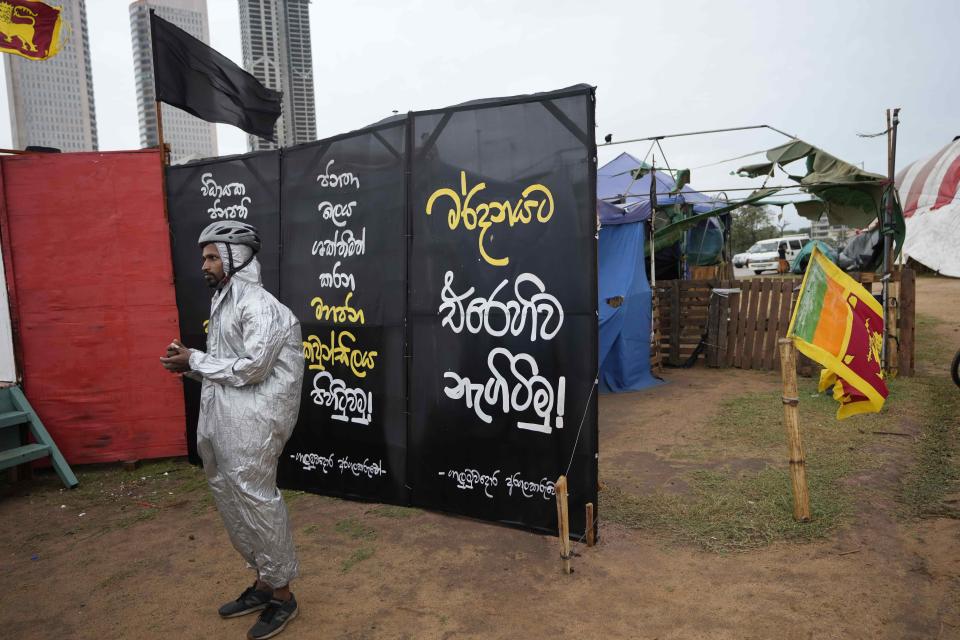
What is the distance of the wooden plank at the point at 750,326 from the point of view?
9.71 metres

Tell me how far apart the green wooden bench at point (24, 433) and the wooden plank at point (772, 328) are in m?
9.13

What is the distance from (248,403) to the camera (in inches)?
120

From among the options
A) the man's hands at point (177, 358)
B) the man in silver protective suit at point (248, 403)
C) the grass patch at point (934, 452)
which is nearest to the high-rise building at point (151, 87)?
the grass patch at point (934, 452)

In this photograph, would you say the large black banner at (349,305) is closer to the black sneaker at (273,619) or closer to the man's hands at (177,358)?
the black sneaker at (273,619)

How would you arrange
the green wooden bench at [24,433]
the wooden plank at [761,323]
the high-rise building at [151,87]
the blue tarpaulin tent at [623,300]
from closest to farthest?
1. the green wooden bench at [24,433]
2. the blue tarpaulin tent at [623,300]
3. the wooden plank at [761,323]
4. the high-rise building at [151,87]

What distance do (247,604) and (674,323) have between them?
28.3ft

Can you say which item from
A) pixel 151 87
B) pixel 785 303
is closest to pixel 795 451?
pixel 785 303

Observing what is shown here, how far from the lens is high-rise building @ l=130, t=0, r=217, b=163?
61.1 m

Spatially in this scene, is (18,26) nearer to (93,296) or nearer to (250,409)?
(93,296)

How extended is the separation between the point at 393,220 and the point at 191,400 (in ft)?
9.13

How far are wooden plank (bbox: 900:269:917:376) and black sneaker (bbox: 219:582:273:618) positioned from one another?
8.53 metres

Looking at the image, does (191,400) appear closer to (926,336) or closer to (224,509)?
(224,509)

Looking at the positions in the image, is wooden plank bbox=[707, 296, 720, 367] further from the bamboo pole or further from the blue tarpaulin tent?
the bamboo pole

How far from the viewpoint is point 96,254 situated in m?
5.64
